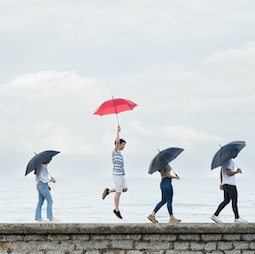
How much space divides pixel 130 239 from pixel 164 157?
1.83 m

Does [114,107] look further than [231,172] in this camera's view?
Yes

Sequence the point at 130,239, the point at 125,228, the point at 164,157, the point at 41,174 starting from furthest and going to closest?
the point at 41,174, the point at 164,157, the point at 130,239, the point at 125,228

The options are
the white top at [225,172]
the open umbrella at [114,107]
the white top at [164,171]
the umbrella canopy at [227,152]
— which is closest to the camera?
the umbrella canopy at [227,152]

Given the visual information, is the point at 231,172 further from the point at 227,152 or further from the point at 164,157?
the point at 164,157

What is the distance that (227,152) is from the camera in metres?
9.54

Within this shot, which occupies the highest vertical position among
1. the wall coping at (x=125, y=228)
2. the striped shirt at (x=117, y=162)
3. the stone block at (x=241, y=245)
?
the striped shirt at (x=117, y=162)

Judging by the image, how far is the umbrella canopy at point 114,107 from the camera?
1031 centimetres

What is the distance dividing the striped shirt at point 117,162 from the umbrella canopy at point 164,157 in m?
0.68

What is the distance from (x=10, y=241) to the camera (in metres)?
9.13

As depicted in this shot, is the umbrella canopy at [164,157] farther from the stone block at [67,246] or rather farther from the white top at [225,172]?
the stone block at [67,246]

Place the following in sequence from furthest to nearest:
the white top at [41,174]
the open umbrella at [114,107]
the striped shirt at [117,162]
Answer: the open umbrella at [114,107] → the white top at [41,174] → the striped shirt at [117,162]

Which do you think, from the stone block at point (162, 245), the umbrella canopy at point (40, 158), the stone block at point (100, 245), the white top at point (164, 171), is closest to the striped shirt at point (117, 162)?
the white top at point (164, 171)

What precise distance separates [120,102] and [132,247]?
3196 mm

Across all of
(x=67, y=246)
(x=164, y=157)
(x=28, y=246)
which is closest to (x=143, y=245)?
(x=67, y=246)
